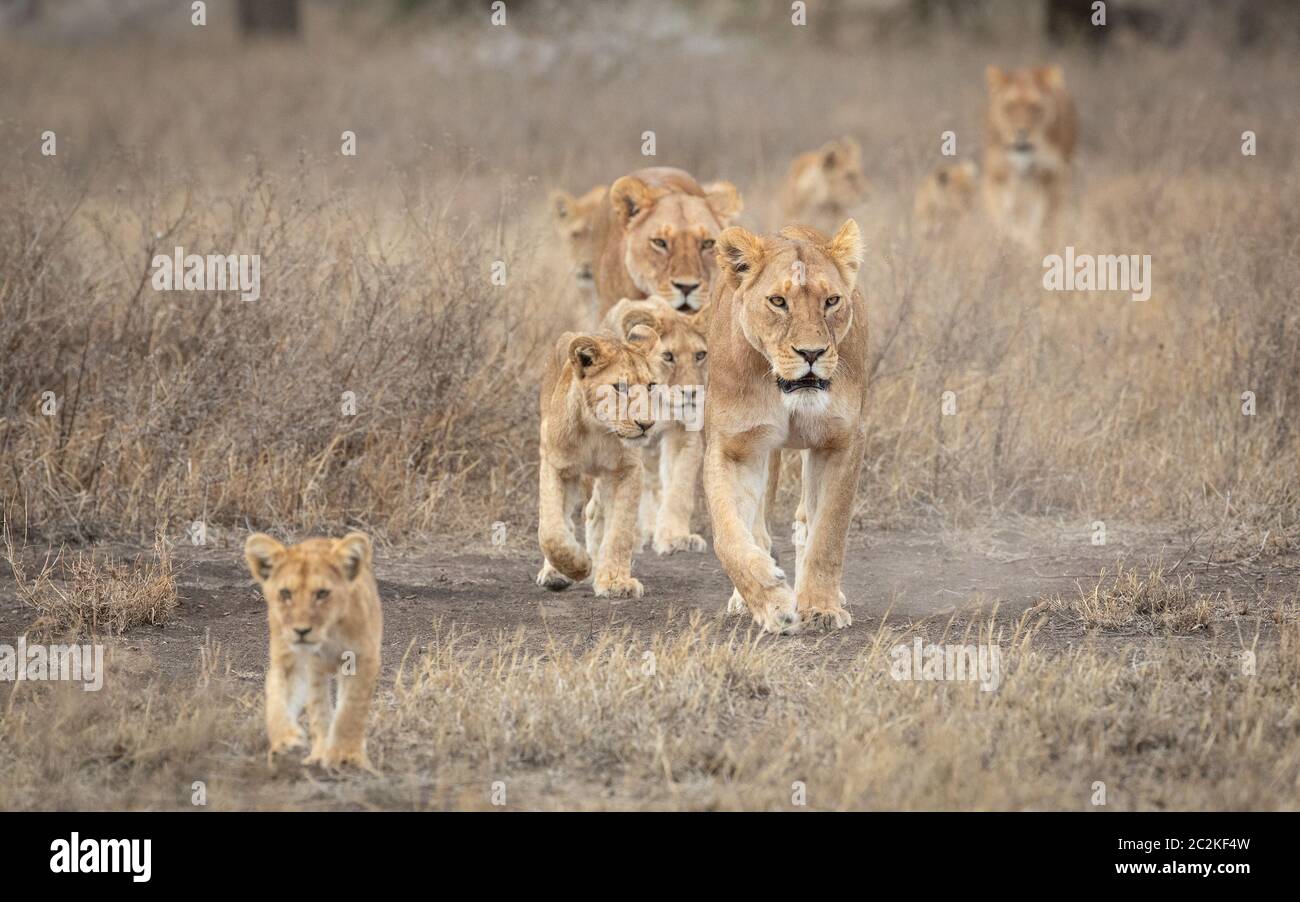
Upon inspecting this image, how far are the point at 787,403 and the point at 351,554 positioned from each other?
1.96 metres

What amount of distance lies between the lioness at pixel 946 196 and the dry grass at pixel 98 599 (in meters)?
7.03

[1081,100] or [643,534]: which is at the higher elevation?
[1081,100]

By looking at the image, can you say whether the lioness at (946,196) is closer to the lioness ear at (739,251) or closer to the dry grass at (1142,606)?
the dry grass at (1142,606)

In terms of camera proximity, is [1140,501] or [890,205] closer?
[1140,501]

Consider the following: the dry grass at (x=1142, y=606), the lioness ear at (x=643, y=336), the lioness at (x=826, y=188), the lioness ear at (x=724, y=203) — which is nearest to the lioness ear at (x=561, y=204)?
the lioness ear at (x=724, y=203)

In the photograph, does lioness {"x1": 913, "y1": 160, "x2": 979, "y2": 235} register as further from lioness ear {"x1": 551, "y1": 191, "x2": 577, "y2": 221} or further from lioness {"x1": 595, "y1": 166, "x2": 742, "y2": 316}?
lioness {"x1": 595, "y1": 166, "x2": 742, "y2": 316}

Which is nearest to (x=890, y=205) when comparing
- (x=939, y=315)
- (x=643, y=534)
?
(x=939, y=315)

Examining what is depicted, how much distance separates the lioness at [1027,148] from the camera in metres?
14.9

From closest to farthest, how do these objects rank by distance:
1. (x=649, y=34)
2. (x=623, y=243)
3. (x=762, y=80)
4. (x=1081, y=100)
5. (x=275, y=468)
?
(x=275, y=468), (x=623, y=243), (x=1081, y=100), (x=762, y=80), (x=649, y=34)

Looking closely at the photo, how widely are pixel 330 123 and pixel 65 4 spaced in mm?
23711

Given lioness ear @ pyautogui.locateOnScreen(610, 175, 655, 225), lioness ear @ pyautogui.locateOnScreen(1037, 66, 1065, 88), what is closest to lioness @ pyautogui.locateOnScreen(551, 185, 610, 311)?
lioness ear @ pyautogui.locateOnScreen(610, 175, 655, 225)

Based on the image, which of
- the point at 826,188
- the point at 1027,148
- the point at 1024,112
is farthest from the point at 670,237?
the point at 1024,112

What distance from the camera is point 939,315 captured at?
1054cm

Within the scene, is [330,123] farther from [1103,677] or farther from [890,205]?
[1103,677]
